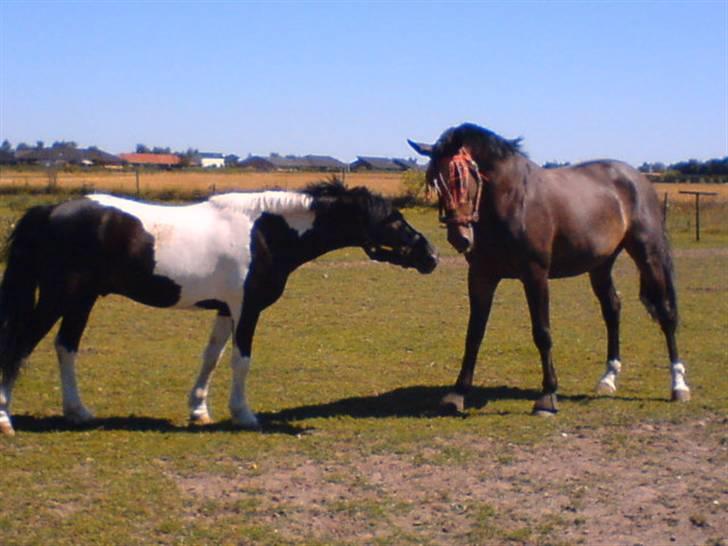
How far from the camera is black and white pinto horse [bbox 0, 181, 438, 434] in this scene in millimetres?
7289

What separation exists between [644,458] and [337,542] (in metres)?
2.63

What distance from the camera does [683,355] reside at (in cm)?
1116

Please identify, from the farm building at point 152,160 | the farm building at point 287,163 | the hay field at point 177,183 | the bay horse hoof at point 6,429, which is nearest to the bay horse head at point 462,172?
the bay horse hoof at point 6,429

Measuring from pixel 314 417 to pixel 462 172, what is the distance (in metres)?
2.29

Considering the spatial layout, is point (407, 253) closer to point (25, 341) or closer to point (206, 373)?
point (206, 373)

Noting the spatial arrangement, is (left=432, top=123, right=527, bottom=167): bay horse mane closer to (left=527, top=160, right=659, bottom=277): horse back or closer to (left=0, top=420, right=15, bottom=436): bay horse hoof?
(left=527, top=160, right=659, bottom=277): horse back

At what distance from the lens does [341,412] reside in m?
8.36

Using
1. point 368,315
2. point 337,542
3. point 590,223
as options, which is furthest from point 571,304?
point 337,542

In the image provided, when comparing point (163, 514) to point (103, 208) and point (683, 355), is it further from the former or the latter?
point (683, 355)

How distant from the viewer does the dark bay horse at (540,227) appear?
789 cm

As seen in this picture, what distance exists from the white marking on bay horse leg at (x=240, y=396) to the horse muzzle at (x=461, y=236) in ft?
6.00

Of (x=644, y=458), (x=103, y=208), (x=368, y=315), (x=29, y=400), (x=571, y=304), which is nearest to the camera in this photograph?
(x=644, y=458)

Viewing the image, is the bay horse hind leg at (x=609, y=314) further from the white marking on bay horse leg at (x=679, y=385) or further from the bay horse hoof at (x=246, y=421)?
the bay horse hoof at (x=246, y=421)

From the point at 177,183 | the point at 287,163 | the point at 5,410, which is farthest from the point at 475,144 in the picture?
the point at 287,163
